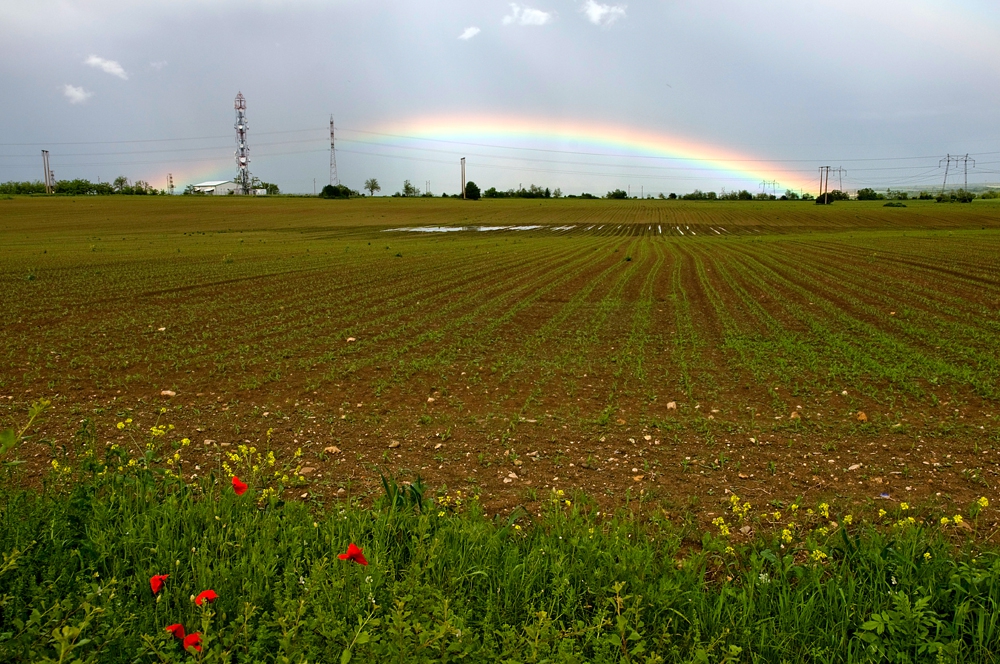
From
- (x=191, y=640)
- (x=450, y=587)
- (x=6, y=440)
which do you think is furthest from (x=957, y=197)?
(x=6, y=440)

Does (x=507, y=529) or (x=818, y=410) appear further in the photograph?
(x=818, y=410)

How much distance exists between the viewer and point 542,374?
9.23 meters

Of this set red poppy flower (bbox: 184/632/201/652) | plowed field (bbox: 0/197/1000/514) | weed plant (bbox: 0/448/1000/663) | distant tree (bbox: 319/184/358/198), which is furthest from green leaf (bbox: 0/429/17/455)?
distant tree (bbox: 319/184/358/198)

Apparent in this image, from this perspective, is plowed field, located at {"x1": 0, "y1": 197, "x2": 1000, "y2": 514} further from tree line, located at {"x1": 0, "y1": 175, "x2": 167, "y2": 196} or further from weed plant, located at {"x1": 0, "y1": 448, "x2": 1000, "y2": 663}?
tree line, located at {"x1": 0, "y1": 175, "x2": 167, "y2": 196}

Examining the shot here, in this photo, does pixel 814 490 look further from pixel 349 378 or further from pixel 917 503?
pixel 349 378

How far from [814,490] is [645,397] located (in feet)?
9.71

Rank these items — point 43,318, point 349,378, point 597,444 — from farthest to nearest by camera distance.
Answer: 1. point 43,318
2. point 349,378
3. point 597,444

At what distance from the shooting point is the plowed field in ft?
18.7

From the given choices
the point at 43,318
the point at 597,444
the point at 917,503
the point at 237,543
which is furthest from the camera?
the point at 43,318

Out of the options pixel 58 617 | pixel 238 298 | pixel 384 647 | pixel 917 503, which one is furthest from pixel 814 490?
pixel 238 298

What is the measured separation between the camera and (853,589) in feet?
10.9

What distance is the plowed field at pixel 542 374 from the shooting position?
5.68 m

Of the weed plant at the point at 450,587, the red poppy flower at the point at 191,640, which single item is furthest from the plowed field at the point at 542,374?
the red poppy flower at the point at 191,640

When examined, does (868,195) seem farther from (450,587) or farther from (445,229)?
(450,587)
